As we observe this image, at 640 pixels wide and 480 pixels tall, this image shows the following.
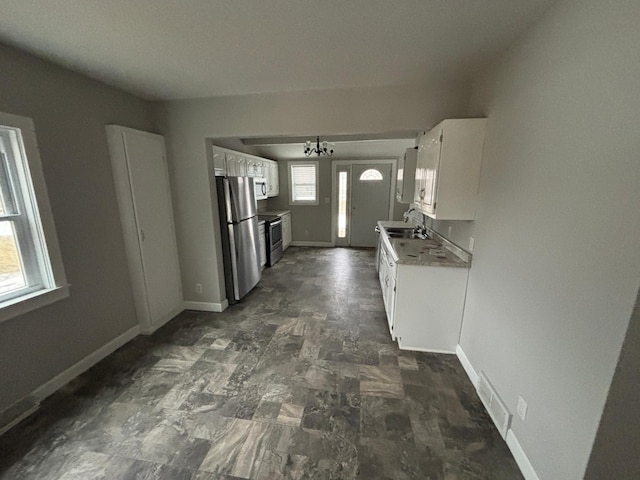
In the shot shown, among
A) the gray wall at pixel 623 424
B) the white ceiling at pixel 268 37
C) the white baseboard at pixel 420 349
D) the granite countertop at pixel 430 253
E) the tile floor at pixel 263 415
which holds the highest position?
the white ceiling at pixel 268 37

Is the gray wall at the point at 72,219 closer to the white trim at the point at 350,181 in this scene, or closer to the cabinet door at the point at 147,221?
the cabinet door at the point at 147,221

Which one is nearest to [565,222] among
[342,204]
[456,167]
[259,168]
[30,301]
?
[456,167]

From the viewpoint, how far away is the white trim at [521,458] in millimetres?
1336

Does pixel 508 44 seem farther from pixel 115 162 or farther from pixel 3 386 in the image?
pixel 3 386

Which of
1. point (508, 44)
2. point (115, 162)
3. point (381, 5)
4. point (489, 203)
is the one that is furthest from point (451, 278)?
point (115, 162)

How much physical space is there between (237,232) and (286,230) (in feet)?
9.19

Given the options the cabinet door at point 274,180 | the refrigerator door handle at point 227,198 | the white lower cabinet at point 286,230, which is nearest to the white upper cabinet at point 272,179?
the cabinet door at point 274,180

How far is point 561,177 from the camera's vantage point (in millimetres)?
1222

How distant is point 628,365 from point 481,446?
1.00 m

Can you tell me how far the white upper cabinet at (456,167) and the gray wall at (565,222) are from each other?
233 millimetres

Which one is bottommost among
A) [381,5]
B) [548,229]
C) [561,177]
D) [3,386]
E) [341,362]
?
[341,362]

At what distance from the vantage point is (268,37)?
5.21 ft

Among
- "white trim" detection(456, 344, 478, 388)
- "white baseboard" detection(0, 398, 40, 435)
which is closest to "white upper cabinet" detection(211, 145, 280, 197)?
"white baseboard" detection(0, 398, 40, 435)

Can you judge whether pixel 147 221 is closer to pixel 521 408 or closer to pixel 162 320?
pixel 162 320
